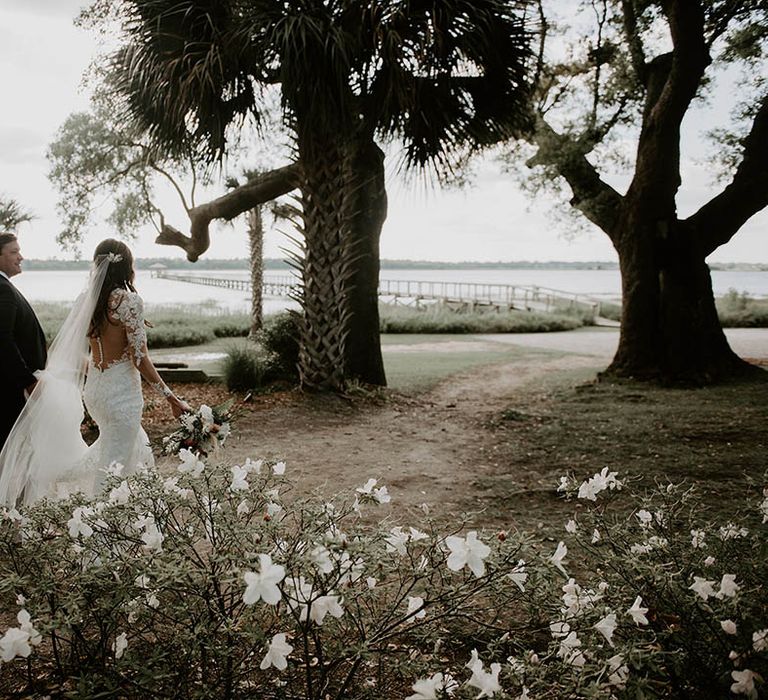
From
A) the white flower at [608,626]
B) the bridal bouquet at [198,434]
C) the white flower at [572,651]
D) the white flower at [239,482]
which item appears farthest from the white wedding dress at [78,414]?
the white flower at [608,626]

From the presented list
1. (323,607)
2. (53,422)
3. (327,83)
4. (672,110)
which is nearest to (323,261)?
(327,83)

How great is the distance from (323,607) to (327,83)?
23.7ft

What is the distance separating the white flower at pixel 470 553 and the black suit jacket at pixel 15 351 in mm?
3473

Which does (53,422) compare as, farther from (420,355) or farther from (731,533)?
(420,355)

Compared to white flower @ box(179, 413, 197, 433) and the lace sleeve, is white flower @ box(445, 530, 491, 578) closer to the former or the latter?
white flower @ box(179, 413, 197, 433)

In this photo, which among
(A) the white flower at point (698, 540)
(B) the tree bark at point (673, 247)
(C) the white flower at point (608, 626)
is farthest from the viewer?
(B) the tree bark at point (673, 247)

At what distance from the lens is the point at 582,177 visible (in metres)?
12.5

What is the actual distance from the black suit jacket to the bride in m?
0.11

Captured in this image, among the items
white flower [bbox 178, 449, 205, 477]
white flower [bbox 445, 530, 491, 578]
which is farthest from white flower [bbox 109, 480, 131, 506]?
white flower [bbox 445, 530, 491, 578]

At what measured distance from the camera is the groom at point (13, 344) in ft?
12.9

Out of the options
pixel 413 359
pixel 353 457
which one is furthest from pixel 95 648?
pixel 413 359

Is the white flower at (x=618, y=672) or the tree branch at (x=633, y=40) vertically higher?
the tree branch at (x=633, y=40)

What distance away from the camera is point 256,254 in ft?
72.8

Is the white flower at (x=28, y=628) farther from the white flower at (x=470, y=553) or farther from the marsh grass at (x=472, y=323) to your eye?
the marsh grass at (x=472, y=323)
